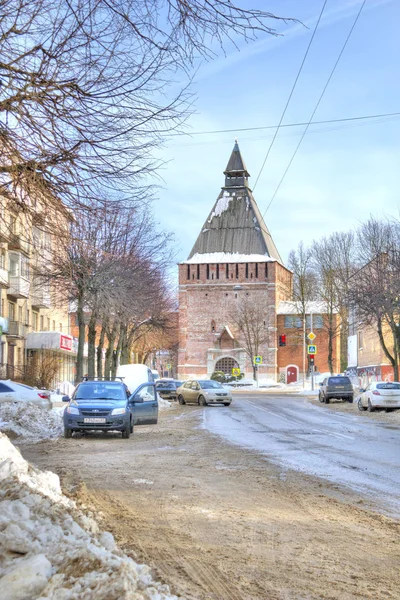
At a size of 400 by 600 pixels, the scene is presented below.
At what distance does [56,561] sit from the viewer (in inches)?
190

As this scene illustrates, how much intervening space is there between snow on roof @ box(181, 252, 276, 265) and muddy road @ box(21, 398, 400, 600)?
82848 millimetres

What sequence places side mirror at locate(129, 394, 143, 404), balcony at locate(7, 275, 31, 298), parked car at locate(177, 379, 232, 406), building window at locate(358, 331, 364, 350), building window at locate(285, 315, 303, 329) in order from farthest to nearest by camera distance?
building window at locate(285, 315, 303, 329) → building window at locate(358, 331, 364, 350) → balcony at locate(7, 275, 31, 298) → parked car at locate(177, 379, 232, 406) → side mirror at locate(129, 394, 143, 404)

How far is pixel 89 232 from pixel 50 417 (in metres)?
13.1

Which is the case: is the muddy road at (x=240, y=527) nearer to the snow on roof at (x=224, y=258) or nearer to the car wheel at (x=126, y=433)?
the car wheel at (x=126, y=433)

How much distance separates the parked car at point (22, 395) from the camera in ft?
79.7

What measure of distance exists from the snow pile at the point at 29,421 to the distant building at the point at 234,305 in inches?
2782

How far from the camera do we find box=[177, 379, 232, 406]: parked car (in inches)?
1734

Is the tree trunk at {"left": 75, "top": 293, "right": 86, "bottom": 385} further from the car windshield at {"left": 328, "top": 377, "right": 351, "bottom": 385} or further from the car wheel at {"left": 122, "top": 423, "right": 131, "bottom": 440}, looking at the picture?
the car windshield at {"left": 328, "top": 377, "right": 351, "bottom": 385}

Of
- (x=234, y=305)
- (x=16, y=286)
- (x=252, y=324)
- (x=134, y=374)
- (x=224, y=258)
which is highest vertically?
(x=224, y=258)

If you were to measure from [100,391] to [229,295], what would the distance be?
7527 cm

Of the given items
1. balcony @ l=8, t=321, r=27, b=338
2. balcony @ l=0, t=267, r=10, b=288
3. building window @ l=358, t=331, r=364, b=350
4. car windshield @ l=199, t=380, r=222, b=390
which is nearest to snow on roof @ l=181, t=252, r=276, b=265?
building window @ l=358, t=331, r=364, b=350

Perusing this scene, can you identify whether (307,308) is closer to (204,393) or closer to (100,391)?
(204,393)

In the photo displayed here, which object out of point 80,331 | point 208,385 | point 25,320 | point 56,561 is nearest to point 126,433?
point 56,561

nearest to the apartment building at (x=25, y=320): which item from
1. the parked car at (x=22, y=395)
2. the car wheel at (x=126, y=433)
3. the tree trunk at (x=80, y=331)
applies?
the tree trunk at (x=80, y=331)
